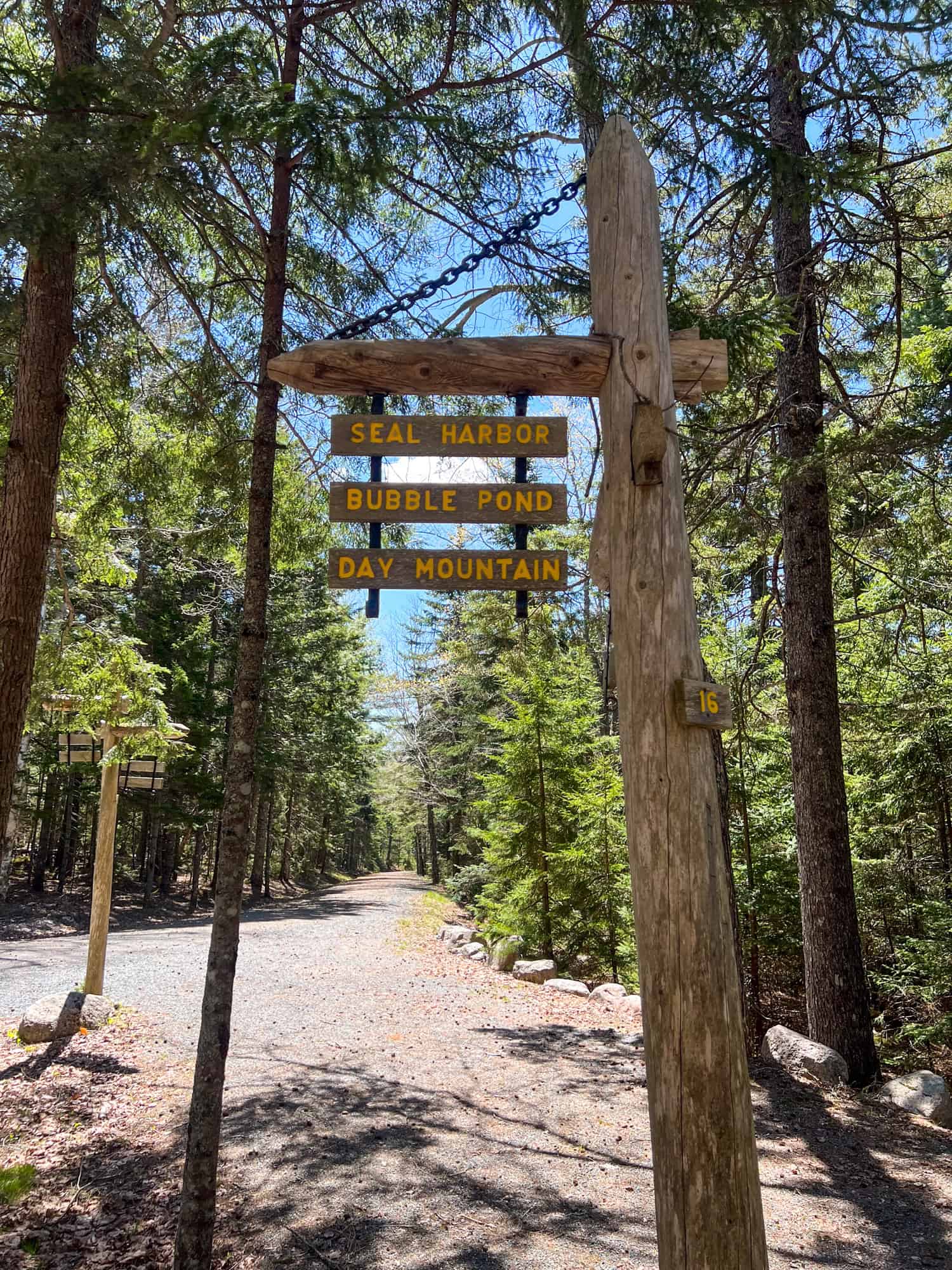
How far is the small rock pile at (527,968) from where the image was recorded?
30.9ft

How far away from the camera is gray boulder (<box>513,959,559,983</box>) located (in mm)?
10914

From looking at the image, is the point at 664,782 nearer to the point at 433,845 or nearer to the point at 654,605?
the point at 654,605

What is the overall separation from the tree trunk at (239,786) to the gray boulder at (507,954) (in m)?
8.16

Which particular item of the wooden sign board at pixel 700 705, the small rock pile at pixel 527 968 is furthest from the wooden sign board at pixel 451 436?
the small rock pile at pixel 527 968

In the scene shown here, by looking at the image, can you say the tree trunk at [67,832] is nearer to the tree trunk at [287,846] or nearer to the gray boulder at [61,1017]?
the tree trunk at [287,846]

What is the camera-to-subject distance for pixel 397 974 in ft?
36.8

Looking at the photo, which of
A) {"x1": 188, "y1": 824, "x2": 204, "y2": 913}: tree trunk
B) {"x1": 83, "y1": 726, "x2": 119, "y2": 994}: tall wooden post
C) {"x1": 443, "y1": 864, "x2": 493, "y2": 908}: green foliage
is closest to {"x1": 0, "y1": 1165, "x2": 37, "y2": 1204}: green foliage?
{"x1": 83, "y1": 726, "x2": 119, "y2": 994}: tall wooden post

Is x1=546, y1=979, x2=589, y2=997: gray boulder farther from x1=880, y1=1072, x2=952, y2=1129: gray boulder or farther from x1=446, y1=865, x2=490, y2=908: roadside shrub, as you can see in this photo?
x1=446, y1=865, x2=490, y2=908: roadside shrub

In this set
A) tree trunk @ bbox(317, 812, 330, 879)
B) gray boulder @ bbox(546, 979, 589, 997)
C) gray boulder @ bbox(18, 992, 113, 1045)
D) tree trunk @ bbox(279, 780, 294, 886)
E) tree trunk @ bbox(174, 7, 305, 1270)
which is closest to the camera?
tree trunk @ bbox(174, 7, 305, 1270)

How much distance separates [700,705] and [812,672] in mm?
4646

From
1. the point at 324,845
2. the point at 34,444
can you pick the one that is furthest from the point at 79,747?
the point at 324,845

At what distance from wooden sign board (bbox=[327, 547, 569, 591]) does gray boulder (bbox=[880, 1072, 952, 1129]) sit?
209 inches

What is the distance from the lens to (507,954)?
11.7 m

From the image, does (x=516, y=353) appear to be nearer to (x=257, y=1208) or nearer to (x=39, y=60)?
(x=257, y=1208)
